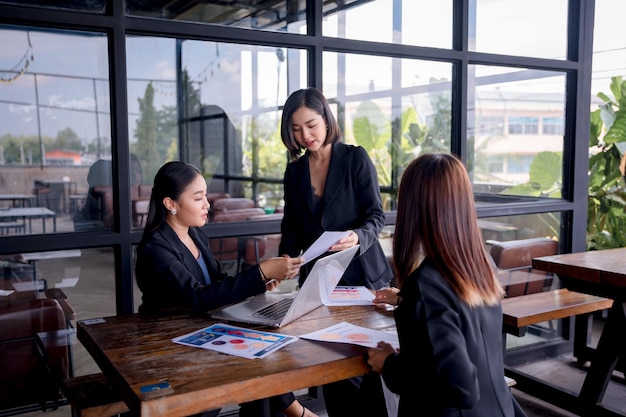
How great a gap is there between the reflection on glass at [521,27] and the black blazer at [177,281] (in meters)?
2.40

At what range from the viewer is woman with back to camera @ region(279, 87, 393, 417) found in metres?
2.27

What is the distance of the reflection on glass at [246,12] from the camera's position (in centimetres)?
288

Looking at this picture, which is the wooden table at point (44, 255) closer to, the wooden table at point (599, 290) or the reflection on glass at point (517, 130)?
the wooden table at point (599, 290)

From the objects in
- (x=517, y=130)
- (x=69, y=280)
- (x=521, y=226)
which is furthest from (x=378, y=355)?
(x=517, y=130)

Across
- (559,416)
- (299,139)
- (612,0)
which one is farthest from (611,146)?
(299,139)

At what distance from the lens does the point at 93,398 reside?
1971mm

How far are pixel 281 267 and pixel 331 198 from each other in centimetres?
60

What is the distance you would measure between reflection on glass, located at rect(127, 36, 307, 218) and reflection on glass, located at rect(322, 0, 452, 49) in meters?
0.28

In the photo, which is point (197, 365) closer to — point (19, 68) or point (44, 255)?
point (44, 255)

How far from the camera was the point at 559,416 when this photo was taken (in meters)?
3.12

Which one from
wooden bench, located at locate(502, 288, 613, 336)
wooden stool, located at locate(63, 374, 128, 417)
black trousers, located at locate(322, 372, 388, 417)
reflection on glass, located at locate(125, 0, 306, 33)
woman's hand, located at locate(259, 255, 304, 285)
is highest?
reflection on glass, located at locate(125, 0, 306, 33)

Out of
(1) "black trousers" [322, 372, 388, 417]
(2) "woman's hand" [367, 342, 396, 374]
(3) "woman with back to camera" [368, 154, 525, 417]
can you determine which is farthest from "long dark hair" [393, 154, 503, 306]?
(1) "black trousers" [322, 372, 388, 417]

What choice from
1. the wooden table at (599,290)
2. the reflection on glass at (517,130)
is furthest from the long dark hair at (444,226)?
the reflection on glass at (517,130)

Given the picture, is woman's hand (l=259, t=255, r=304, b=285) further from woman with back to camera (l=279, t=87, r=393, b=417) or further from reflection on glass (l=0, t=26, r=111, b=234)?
reflection on glass (l=0, t=26, r=111, b=234)
